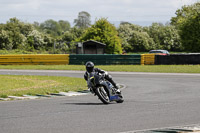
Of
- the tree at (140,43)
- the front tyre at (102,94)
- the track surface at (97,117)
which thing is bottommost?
the track surface at (97,117)

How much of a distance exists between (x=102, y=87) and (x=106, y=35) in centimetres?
4886

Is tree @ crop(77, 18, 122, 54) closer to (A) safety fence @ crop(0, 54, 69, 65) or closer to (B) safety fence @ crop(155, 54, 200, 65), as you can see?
(A) safety fence @ crop(0, 54, 69, 65)

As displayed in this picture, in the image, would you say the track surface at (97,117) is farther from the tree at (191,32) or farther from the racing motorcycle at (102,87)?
the tree at (191,32)

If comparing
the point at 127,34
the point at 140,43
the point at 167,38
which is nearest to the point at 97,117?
the point at 140,43

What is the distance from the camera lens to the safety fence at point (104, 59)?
1512 inches

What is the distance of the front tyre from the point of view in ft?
41.5

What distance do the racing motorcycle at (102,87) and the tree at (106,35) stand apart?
46.9 m

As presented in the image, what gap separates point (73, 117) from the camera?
10102 millimetres

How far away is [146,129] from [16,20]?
117m

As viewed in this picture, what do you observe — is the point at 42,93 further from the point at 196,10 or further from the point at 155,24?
the point at 155,24

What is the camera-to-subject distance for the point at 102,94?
12797mm

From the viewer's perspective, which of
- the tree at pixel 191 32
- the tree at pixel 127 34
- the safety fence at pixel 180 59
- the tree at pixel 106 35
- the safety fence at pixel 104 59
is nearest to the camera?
the safety fence at pixel 180 59

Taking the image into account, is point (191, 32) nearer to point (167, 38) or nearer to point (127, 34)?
point (167, 38)

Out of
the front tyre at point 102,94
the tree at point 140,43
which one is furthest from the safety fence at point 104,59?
the tree at point 140,43
